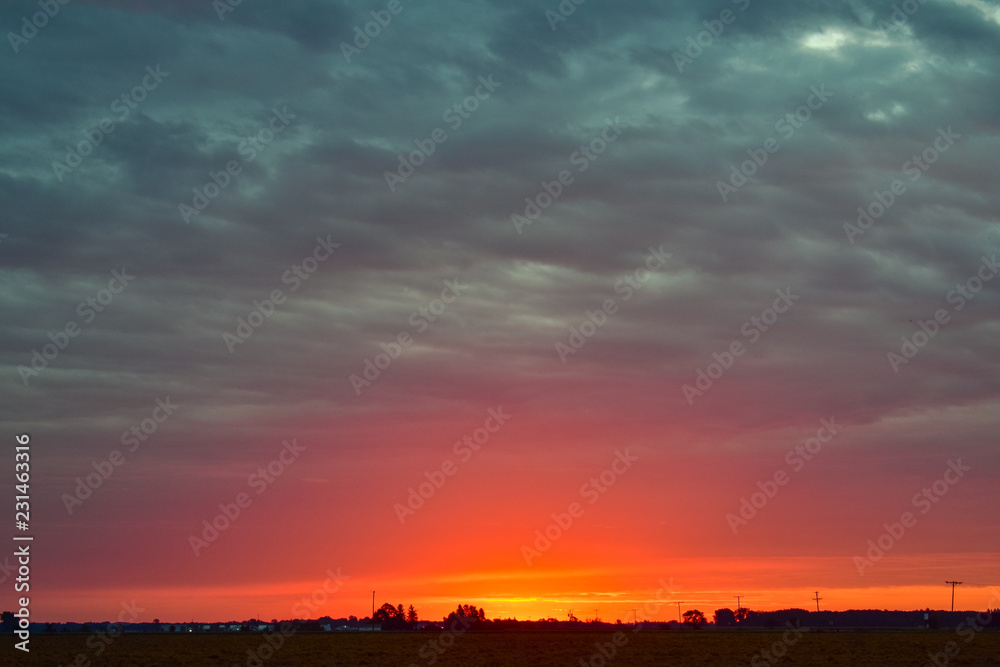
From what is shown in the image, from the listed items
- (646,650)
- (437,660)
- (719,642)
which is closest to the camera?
(437,660)

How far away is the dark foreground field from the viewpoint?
83.9 m

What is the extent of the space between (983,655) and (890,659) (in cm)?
837

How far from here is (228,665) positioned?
268ft

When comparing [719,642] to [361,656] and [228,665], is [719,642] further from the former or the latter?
[228,665]

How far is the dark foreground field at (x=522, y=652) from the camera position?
83875 millimetres

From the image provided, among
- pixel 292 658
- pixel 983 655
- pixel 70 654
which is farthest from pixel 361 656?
pixel 983 655

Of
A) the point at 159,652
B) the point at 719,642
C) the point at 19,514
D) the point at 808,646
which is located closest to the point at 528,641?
the point at 719,642

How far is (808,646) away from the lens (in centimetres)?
10800

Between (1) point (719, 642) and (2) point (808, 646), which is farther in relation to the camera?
(1) point (719, 642)

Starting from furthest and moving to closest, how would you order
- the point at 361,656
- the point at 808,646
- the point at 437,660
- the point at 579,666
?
1. the point at 808,646
2. the point at 361,656
3. the point at 437,660
4. the point at 579,666

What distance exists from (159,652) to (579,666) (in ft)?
151

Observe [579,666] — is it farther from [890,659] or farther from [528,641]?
[528,641]

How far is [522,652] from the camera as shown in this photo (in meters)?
95.4

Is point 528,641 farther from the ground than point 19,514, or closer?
closer
